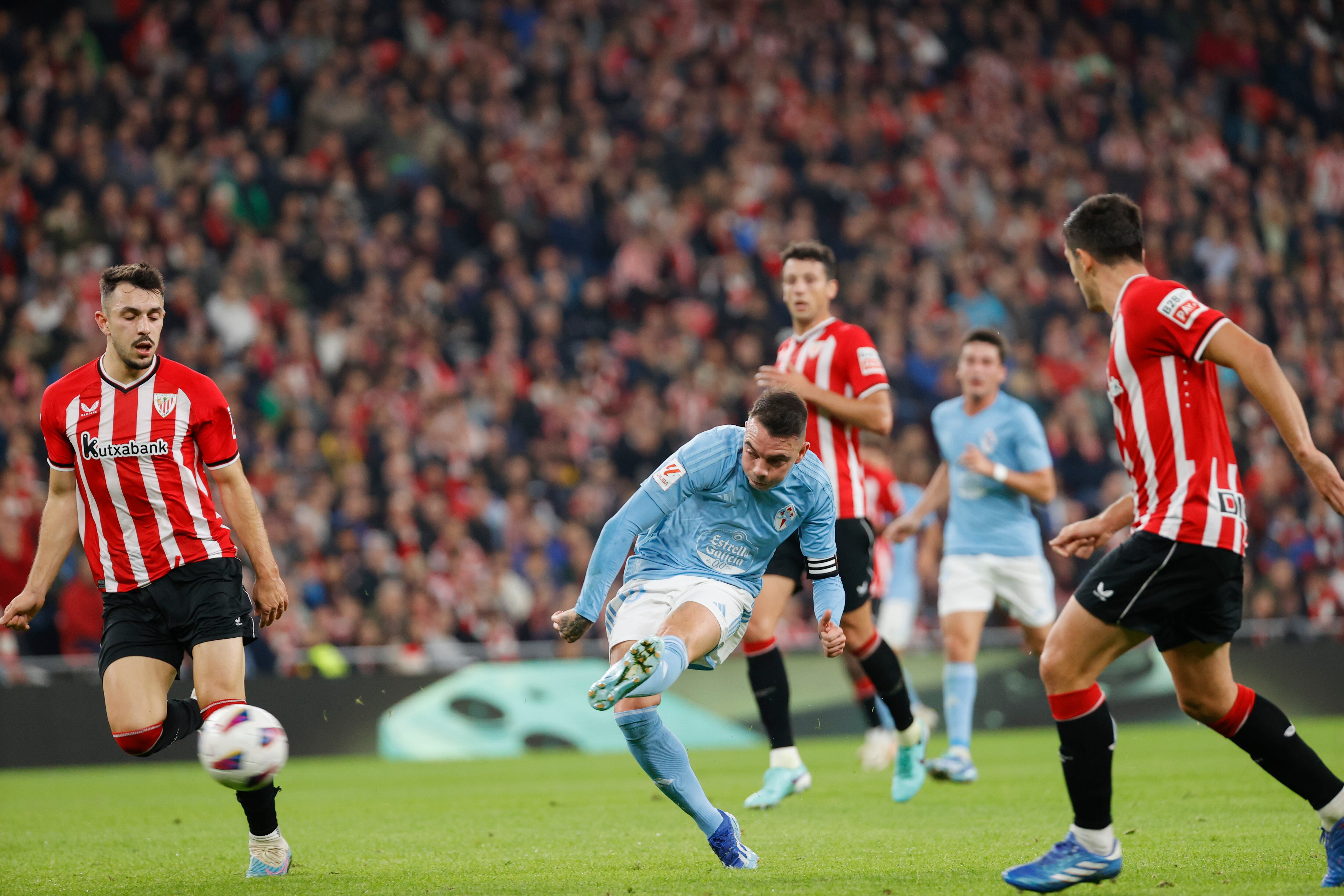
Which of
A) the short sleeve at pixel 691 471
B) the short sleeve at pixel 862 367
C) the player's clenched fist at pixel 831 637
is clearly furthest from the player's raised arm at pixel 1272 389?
the short sleeve at pixel 862 367

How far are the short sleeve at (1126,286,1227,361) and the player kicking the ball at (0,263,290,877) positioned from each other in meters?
3.35

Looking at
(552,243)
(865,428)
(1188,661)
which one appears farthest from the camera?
(552,243)

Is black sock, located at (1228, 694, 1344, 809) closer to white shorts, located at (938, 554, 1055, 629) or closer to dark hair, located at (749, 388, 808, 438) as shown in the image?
dark hair, located at (749, 388, 808, 438)

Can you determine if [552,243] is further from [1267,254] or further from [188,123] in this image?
[1267,254]

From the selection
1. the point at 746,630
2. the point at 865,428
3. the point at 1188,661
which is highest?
the point at 865,428

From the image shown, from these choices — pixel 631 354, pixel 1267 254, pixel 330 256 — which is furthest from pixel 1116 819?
pixel 1267 254

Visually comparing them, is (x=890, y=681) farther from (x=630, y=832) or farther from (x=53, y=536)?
(x=53, y=536)

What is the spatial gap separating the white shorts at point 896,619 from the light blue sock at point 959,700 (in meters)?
2.75

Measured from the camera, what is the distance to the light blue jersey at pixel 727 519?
5434 mm

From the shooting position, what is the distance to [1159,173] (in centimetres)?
2081

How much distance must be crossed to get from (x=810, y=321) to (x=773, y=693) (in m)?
2.04

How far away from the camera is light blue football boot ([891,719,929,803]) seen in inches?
292

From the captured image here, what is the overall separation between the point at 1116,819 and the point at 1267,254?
50.1 ft

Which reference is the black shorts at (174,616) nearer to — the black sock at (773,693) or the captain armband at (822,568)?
the captain armband at (822,568)
